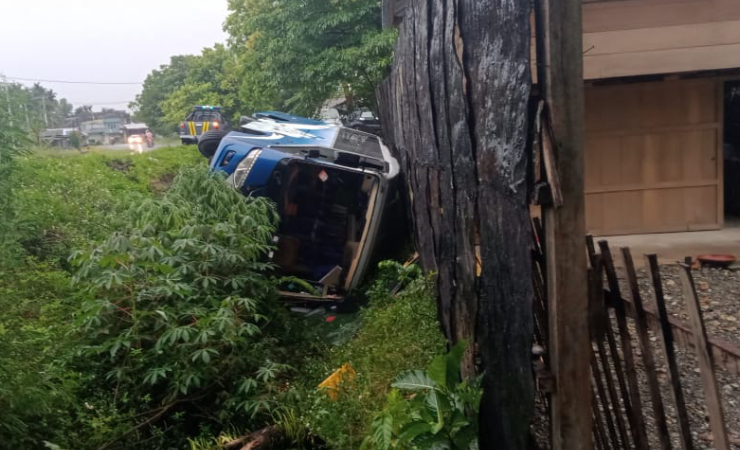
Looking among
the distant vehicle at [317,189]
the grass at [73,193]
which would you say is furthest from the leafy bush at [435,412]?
the grass at [73,193]

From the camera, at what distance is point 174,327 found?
13.4ft

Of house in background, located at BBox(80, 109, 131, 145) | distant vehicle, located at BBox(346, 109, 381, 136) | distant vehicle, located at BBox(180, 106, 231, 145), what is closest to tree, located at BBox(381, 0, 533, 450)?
distant vehicle, located at BBox(346, 109, 381, 136)

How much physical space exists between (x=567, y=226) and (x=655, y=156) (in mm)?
6329

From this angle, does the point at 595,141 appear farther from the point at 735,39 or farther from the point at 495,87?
the point at 495,87

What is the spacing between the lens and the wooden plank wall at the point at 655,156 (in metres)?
7.59

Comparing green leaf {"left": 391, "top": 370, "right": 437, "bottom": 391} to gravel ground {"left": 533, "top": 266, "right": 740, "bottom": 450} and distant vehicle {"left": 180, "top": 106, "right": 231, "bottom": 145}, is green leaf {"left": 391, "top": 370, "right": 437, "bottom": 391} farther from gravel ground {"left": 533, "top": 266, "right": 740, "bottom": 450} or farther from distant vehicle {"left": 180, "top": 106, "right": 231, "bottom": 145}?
distant vehicle {"left": 180, "top": 106, "right": 231, "bottom": 145}

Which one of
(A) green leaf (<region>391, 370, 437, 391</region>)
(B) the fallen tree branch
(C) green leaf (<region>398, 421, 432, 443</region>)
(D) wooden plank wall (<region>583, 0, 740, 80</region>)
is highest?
(D) wooden plank wall (<region>583, 0, 740, 80</region>)

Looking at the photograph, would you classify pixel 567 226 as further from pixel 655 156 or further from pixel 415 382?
pixel 655 156

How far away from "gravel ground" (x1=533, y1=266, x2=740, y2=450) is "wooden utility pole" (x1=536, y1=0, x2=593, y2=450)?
278mm

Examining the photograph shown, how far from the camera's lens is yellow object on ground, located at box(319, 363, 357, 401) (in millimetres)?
3846

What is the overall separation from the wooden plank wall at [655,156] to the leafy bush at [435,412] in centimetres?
561

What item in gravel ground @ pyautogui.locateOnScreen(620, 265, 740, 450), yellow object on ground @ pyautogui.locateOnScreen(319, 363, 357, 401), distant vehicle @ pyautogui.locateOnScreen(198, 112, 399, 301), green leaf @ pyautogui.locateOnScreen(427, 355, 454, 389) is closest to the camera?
green leaf @ pyautogui.locateOnScreen(427, 355, 454, 389)

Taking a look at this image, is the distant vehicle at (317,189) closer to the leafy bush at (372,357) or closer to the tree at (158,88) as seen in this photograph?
the leafy bush at (372,357)

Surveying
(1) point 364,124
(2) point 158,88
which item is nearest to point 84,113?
(2) point 158,88
